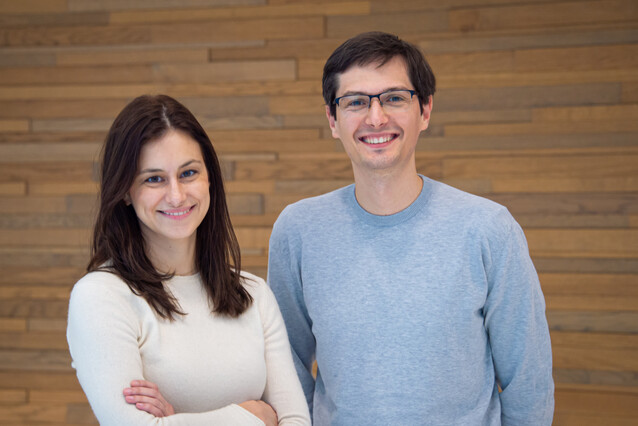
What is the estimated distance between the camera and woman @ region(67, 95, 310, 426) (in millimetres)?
1197

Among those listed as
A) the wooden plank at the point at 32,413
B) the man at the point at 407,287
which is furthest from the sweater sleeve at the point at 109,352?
the wooden plank at the point at 32,413

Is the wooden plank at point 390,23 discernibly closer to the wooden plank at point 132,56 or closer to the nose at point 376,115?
the wooden plank at point 132,56

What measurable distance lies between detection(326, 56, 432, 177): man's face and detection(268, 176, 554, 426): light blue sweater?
0.40 ft

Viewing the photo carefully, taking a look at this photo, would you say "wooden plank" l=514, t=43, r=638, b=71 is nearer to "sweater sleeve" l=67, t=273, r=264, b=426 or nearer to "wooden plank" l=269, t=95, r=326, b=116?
"wooden plank" l=269, t=95, r=326, b=116

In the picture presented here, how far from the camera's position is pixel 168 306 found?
4.30 feet

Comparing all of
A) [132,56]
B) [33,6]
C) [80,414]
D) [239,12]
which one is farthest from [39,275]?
[239,12]

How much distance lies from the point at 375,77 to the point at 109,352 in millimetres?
832

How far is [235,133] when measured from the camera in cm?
315

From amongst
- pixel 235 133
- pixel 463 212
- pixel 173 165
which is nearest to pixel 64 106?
pixel 235 133

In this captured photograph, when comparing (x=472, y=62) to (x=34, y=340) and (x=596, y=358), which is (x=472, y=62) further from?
(x=34, y=340)

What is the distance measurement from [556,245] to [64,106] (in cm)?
243

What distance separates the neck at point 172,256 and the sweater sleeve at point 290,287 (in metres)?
0.30

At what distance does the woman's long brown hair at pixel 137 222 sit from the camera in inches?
51.2

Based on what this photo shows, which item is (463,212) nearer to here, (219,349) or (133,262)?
(219,349)
